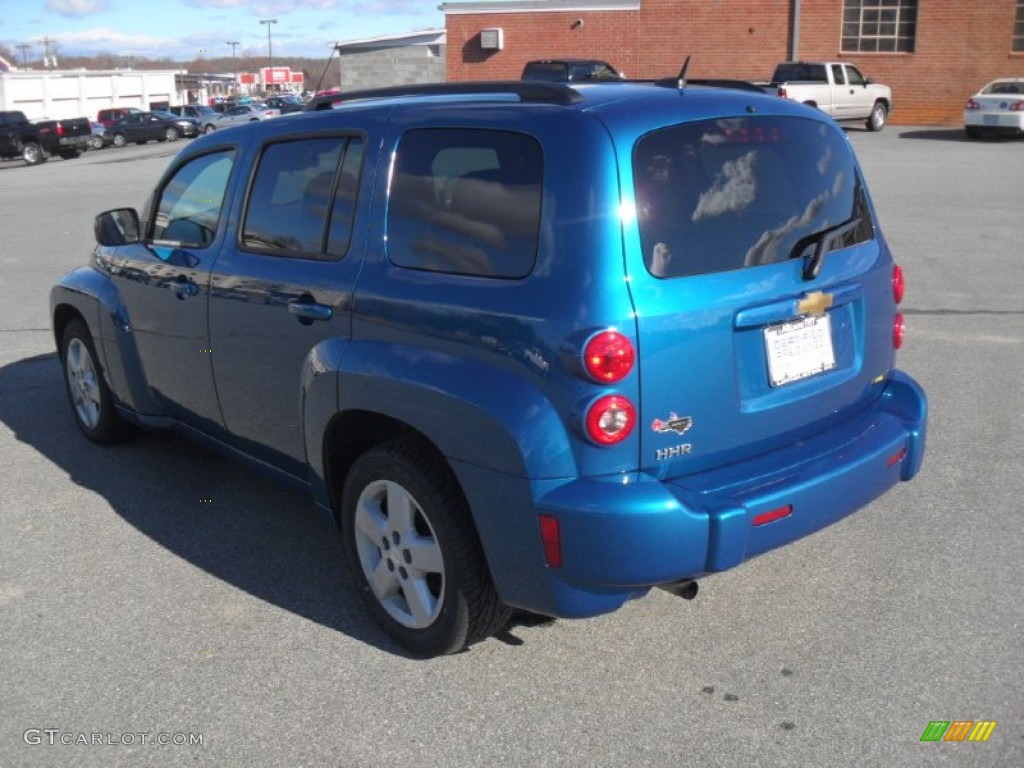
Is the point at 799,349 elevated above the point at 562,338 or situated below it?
below

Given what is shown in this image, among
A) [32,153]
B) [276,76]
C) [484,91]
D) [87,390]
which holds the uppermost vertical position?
[276,76]

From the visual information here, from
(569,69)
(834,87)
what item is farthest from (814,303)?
(834,87)

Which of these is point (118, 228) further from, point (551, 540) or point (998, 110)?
point (998, 110)

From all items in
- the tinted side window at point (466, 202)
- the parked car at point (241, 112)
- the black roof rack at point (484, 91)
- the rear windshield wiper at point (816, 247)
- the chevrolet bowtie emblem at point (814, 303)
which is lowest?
the parked car at point (241, 112)

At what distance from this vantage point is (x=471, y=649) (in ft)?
12.5

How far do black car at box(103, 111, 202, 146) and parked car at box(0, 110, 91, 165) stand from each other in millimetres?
6828

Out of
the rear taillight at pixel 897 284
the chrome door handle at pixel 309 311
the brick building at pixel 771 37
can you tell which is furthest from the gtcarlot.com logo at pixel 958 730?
the brick building at pixel 771 37

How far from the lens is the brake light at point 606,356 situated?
9.96 feet

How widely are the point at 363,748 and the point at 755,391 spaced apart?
161 centimetres

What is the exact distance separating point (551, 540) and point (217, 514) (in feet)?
7.95

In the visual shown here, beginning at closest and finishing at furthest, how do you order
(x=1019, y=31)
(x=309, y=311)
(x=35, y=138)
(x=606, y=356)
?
(x=606, y=356) → (x=309, y=311) → (x=1019, y=31) → (x=35, y=138)

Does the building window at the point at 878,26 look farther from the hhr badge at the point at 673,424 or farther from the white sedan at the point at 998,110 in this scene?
the hhr badge at the point at 673,424

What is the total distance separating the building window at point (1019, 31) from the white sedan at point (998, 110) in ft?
16.5

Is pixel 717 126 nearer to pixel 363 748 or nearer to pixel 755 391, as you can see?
pixel 755 391
